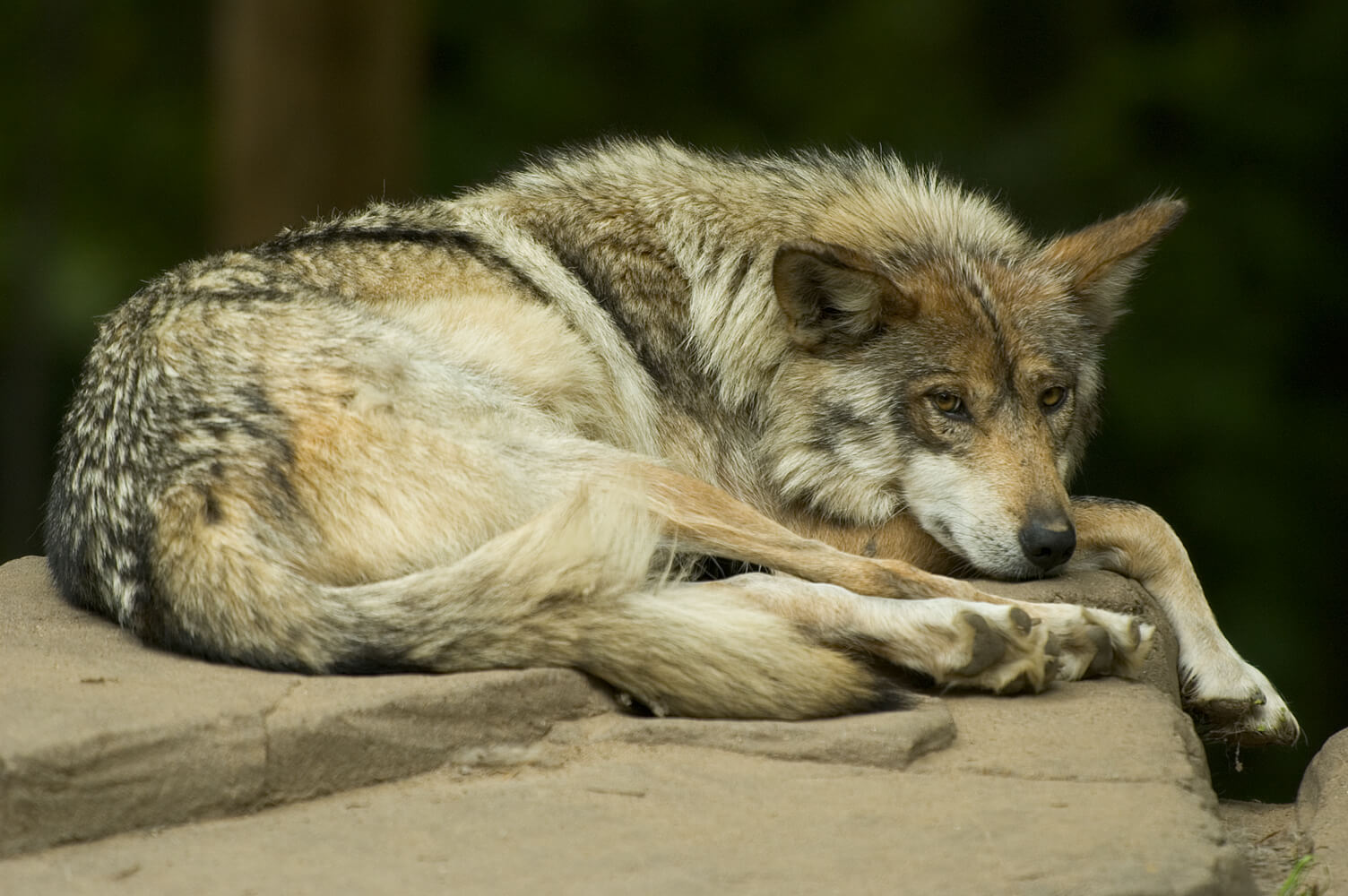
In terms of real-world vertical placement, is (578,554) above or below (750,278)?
below

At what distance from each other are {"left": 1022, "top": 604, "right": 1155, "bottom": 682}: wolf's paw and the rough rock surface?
156 millimetres

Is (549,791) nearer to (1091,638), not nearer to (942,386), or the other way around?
(1091,638)

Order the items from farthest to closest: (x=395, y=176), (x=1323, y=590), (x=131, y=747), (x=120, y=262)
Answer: (x=120, y=262), (x=1323, y=590), (x=395, y=176), (x=131, y=747)

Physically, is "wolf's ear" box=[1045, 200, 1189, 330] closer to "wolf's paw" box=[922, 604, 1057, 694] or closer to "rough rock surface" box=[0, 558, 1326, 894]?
"wolf's paw" box=[922, 604, 1057, 694]

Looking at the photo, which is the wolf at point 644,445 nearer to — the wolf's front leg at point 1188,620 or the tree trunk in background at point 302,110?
the wolf's front leg at point 1188,620

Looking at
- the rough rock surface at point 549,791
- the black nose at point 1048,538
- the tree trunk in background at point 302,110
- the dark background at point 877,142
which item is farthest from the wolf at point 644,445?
the tree trunk in background at point 302,110

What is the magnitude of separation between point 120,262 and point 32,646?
7.16 meters

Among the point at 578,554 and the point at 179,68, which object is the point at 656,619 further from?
the point at 179,68

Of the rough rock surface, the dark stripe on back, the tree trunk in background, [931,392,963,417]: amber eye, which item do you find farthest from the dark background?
the rough rock surface

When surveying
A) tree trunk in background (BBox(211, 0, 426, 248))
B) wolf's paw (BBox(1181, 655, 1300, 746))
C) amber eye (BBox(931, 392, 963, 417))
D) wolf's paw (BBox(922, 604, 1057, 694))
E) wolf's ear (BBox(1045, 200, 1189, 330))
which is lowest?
wolf's paw (BBox(1181, 655, 1300, 746))

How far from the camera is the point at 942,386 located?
423 centimetres

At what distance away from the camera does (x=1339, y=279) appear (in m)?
8.77

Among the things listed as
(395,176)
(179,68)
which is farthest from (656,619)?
(179,68)

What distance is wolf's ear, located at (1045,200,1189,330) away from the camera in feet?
15.1
